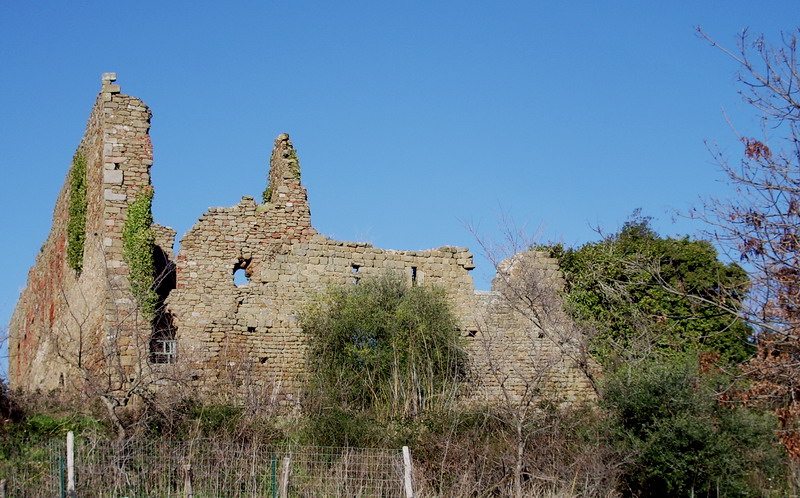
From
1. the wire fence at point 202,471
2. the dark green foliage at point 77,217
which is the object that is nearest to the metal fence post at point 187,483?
the wire fence at point 202,471

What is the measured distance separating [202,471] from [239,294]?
5.93 metres

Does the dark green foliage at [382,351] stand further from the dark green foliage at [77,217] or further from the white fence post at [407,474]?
the dark green foliage at [77,217]

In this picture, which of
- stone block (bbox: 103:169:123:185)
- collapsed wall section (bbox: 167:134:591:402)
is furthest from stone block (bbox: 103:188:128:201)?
collapsed wall section (bbox: 167:134:591:402)

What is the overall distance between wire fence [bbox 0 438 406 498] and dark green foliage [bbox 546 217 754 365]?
7.14 meters

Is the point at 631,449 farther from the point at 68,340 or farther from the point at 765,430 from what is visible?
the point at 68,340

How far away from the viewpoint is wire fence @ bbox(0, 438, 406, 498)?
14977 millimetres

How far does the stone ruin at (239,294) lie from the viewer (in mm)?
20109

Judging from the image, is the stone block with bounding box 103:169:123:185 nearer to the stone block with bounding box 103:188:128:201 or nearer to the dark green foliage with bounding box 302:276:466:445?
the stone block with bounding box 103:188:128:201

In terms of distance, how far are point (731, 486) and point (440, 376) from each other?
20.1 feet

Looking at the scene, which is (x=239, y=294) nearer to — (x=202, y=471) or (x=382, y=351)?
(x=382, y=351)

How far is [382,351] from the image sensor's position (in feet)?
67.4

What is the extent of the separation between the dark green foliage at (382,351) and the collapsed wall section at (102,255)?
3.56 m

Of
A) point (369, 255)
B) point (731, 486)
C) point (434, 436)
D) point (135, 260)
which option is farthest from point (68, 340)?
point (731, 486)

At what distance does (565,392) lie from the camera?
22359mm
